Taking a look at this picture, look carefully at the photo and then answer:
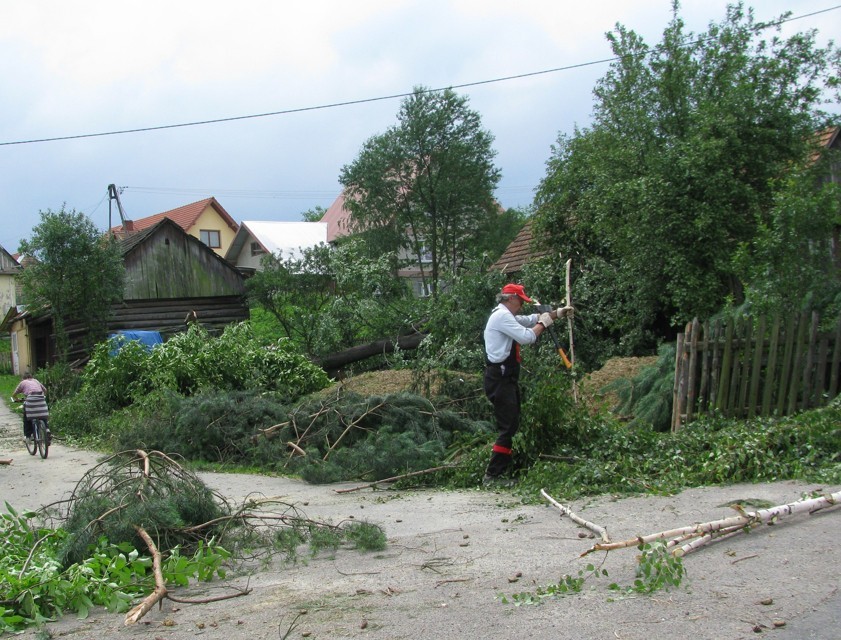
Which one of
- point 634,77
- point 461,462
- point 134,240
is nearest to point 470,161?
point 134,240

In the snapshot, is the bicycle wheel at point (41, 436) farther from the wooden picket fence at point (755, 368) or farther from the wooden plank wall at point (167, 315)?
the wooden plank wall at point (167, 315)

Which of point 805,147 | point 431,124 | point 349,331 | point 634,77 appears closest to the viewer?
point 805,147

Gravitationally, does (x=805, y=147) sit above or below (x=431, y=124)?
below

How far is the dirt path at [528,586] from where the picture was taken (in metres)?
4.20

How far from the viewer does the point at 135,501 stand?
6270 mm

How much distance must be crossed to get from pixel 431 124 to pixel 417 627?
98.2ft

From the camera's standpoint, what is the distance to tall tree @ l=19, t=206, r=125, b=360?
24.1 m

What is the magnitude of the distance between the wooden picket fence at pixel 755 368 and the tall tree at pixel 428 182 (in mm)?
22320

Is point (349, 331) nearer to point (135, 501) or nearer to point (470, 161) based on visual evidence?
point (470, 161)

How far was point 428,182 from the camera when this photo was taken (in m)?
33.6

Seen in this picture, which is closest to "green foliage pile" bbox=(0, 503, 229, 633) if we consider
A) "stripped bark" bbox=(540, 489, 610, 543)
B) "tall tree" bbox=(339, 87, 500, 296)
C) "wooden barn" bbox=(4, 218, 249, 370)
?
"stripped bark" bbox=(540, 489, 610, 543)

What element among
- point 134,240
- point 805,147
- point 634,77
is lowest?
point 134,240

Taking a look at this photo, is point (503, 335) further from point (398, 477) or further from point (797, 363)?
point (797, 363)

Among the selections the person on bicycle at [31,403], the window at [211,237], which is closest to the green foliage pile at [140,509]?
the person on bicycle at [31,403]
